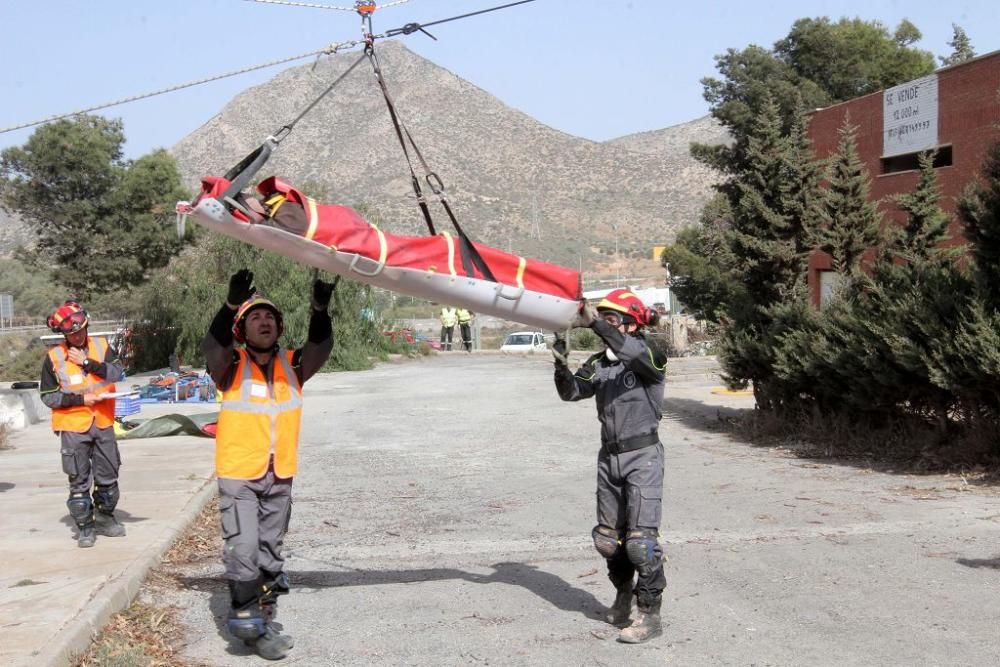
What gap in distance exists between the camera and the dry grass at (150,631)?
5789 mm

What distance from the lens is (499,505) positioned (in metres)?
10.6

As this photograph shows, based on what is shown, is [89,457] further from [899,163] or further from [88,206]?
[88,206]

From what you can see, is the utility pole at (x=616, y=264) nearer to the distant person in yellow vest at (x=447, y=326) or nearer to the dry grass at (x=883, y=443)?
the distant person in yellow vest at (x=447, y=326)

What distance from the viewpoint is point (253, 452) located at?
6.05m

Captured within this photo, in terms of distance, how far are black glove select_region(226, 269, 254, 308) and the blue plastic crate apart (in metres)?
13.8

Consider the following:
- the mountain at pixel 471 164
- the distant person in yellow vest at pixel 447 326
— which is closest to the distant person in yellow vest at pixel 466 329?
the distant person in yellow vest at pixel 447 326

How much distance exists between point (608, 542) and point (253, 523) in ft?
6.76

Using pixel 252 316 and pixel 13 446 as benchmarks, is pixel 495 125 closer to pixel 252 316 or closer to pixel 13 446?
pixel 13 446

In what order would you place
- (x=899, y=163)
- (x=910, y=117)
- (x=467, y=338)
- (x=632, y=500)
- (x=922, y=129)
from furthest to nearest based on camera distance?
(x=467, y=338) → (x=899, y=163) → (x=910, y=117) → (x=922, y=129) → (x=632, y=500)

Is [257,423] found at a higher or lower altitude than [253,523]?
higher

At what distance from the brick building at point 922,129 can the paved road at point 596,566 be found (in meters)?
9.23

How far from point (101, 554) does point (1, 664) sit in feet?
9.07

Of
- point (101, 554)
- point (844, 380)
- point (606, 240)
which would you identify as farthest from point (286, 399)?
point (606, 240)

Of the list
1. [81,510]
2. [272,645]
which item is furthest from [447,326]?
[272,645]
